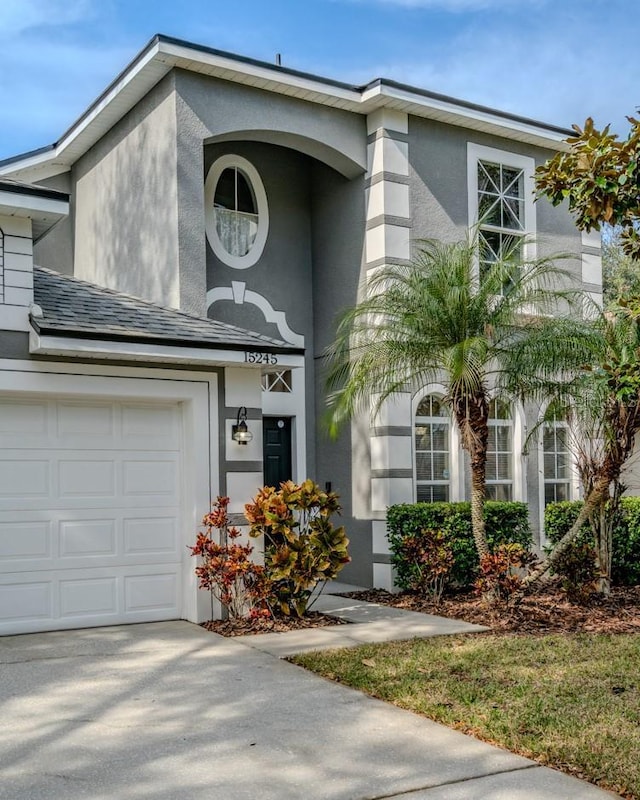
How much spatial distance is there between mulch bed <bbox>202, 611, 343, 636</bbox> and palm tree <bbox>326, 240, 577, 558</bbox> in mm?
2050

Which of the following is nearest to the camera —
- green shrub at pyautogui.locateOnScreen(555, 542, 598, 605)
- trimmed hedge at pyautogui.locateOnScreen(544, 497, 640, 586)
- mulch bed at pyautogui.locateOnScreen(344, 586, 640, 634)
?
mulch bed at pyautogui.locateOnScreen(344, 586, 640, 634)

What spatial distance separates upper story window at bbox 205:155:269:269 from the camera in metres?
11.9

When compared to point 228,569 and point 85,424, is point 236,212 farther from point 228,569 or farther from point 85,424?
point 228,569

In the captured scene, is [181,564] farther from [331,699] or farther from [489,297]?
[489,297]

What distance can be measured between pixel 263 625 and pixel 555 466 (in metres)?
6.46

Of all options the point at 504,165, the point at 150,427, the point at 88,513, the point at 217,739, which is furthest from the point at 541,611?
the point at 504,165

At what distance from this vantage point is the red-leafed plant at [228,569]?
8633mm

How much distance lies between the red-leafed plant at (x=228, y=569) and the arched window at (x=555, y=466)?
5.89 meters

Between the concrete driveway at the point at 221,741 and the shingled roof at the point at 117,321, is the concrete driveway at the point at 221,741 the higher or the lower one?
the lower one

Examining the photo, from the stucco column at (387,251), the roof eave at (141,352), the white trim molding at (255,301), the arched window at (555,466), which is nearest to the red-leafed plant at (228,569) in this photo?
the roof eave at (141,352)

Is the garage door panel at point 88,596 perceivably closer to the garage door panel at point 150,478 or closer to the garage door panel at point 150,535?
the garage door panel at point 150,535

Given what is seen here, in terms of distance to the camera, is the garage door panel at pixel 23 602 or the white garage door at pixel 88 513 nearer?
the garage door panel at pixel 23 602

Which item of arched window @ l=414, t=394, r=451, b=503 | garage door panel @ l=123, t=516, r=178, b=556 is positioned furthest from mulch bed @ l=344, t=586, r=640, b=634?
garage door panel @ l=123, t=516, r=178, b=556

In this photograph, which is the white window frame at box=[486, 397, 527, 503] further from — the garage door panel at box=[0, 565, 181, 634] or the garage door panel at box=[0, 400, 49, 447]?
the garage door panel at box=[0, 400, 49, 447]
